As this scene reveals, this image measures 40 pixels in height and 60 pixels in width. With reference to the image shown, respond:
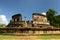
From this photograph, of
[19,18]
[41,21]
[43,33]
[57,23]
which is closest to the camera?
[43,33]

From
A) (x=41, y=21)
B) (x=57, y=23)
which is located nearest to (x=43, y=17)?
(x=41, y=21)

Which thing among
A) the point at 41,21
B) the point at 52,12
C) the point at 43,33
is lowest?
the point at 43,33

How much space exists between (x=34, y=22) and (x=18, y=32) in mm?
6879

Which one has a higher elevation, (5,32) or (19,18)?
(19,18)

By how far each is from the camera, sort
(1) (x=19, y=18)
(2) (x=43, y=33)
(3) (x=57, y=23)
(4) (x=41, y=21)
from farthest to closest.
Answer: (3) (x=57, y=23), (4) (x=41, y=21), (1) (x=19, y=18), (2) (x=43, y=33)

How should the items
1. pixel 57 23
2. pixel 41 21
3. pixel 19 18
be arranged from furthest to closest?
pixel 57 23
pixel 41 21
pixel 19 18

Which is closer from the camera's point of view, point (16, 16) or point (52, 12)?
point (16, 16)

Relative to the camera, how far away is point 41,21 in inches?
907

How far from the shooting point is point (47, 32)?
15180 millimetres

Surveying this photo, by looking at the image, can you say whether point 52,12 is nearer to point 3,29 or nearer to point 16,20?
point 16,20

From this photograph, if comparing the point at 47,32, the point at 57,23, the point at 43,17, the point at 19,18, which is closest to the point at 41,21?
the point at 43,17

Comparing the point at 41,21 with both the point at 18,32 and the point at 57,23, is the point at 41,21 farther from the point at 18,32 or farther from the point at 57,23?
the point at 57,23

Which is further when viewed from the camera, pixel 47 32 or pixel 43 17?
pixel 43 17

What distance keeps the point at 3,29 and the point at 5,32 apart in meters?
0.42
